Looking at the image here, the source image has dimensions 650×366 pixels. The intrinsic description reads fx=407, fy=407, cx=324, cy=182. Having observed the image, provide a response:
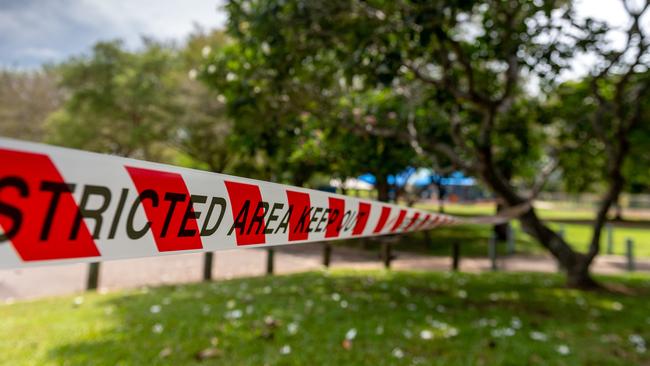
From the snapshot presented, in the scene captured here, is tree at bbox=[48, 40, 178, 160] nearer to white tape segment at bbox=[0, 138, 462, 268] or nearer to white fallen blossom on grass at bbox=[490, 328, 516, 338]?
white fallen blossom on grass at bbox=[490, 328, 516, 338]

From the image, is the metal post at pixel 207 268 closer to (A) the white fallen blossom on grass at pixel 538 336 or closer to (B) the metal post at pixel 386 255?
(B) the metal post at pixel 386 255

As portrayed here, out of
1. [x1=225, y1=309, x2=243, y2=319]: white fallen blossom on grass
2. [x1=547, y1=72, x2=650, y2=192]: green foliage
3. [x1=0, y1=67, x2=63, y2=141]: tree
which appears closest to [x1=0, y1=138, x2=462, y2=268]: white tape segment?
[x1=225, y1=309, x2=243, y2=319]: white fallen blossom on grass

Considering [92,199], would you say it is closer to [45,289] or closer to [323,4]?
[323,4]

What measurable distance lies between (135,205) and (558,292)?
7.85 m

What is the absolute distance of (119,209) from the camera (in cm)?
85

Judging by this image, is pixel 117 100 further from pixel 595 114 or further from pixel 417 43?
pixel 595 114

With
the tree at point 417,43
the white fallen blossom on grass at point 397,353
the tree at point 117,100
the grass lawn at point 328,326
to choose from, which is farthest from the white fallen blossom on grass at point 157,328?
the tree at point 117,100

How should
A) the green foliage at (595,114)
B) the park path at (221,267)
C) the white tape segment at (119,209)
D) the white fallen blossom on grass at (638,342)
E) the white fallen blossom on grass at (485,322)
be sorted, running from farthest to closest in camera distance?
the park path at (221,267), the green foliage at (595,114), the white fallen blossom on grass at (485,322), the white fallen blossom on grass at (638,342), the white tape segment at (119,209)

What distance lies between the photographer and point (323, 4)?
17.9 ft

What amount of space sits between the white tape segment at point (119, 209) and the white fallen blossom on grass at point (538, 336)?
4134mm

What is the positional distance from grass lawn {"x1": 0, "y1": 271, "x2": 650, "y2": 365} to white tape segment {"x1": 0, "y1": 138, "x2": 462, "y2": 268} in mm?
2738

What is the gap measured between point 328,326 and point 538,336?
230cm

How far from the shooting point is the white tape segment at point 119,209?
72cm

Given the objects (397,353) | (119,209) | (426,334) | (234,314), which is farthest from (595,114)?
(119,209)
